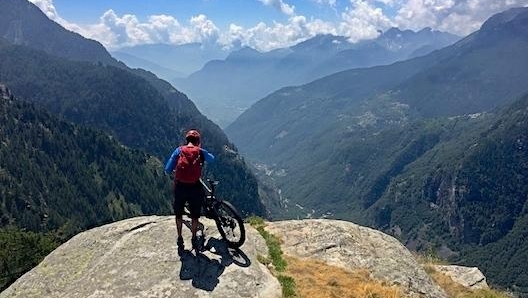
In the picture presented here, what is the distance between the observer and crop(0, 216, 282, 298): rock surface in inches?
691

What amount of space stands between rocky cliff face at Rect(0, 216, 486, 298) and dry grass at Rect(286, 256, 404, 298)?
102cm

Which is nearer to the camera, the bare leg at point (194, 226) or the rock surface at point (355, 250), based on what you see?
the bare leg at point (194, 226)

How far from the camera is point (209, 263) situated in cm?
1883

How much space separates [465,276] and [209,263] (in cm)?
1889

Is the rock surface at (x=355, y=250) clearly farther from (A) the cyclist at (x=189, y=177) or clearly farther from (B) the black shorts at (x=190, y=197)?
(B) the black shorts at (x=190, y=197)

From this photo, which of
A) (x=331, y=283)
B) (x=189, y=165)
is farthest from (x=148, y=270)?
(x=331, y=283)

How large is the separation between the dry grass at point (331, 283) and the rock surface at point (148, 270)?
148 centimetres

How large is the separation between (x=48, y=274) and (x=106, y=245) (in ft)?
8.18

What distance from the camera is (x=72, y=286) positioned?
18797 mm

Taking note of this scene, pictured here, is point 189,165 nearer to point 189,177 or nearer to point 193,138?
point 189,177

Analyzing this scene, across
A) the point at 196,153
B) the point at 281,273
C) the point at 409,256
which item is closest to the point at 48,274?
the point at 196,153

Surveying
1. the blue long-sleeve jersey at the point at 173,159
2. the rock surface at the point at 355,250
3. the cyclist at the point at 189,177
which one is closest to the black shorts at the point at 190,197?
the cyclist at the point at 189,177

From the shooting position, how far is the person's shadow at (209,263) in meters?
17.8

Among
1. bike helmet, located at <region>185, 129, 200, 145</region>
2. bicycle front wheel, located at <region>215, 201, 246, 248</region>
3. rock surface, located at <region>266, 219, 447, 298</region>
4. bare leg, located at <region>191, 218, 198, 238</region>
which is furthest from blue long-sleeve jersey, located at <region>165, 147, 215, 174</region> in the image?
rock surface, located at <region>266, 219, 447, 298</region>
